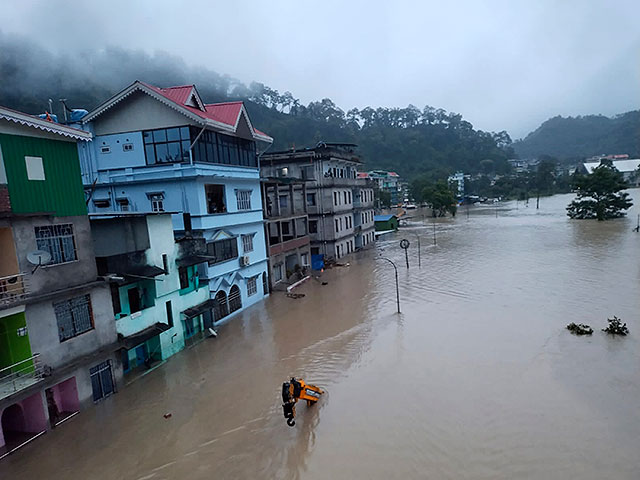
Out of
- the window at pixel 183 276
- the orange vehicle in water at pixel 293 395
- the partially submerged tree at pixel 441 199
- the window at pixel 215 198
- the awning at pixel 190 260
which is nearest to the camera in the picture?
the orange vehicle in water at pixel 293 395

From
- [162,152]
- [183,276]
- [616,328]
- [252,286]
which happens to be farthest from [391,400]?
[162,152]

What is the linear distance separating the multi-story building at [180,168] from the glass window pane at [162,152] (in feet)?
0.17

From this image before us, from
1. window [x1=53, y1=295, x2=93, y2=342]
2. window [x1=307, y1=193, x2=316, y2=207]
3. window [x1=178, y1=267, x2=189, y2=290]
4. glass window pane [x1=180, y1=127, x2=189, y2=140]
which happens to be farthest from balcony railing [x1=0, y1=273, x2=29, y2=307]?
window [x1=307, y1=193, x2=316, y2=207]

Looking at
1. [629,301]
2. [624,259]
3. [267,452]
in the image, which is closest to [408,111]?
[624,259]

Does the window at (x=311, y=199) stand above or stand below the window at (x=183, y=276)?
above

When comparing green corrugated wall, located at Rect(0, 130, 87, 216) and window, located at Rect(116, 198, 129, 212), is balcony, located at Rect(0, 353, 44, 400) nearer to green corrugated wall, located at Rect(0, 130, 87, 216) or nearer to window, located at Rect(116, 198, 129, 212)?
green corrugated wall, located at Rect(0, 130, 87, 216)

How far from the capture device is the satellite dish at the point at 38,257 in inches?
468

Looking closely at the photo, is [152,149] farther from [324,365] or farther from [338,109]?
[338,109]

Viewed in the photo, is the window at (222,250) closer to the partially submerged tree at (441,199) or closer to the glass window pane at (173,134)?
the glass window pane at (173,134)

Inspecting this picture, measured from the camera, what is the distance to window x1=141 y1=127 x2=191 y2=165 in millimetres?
21000

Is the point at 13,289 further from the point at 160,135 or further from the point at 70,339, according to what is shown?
the point at 160,135

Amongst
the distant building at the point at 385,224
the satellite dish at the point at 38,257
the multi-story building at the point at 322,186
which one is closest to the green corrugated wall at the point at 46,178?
the satellite dish at the point at 38,257

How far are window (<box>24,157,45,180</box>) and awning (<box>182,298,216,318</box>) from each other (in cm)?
849

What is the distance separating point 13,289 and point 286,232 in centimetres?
2468
